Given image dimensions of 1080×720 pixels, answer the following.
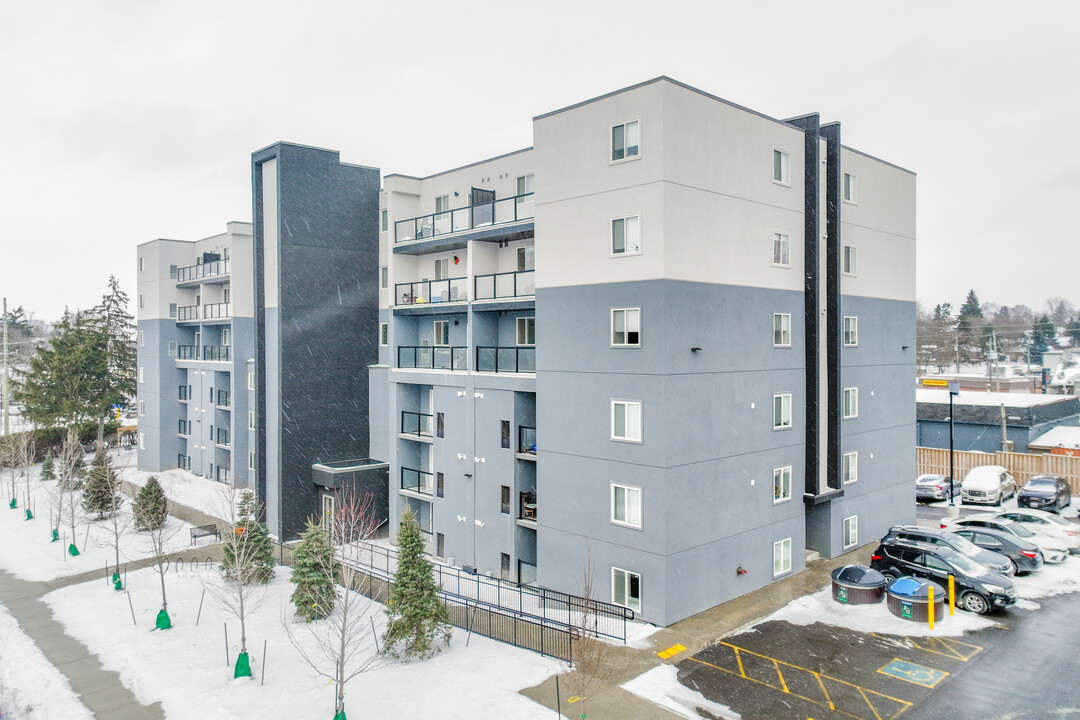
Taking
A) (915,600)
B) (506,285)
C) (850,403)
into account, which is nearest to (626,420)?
(506,285)

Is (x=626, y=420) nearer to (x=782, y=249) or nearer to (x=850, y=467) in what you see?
(x=782, y=249)

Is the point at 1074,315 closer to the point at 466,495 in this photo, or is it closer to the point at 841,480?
the point at 841,480

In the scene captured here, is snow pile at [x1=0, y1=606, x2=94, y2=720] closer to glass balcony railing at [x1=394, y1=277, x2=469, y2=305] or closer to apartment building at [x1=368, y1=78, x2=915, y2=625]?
apartment building at [x1=368, y1=78, x2=915, y2=625]

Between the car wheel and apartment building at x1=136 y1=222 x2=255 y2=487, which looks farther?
apartment building at x1=136 y1=222 x2=255 y2=487

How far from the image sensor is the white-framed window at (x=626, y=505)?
59.9ft

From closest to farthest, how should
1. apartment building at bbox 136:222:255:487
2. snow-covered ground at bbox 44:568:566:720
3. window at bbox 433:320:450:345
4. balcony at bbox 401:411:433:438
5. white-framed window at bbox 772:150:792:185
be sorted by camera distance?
snow-covered ground at bbox 44:568:566:720 → white-framed window at bbox 772:150:792:185 → balcony at bbox 401:411:433:438 → window at bbox 433:320:450:345 → apartment building at bbox 136:222:255:487

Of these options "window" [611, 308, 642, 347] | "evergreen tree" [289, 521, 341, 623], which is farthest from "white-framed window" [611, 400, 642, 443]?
"evergreen tree" [289, 521, 341, 623]

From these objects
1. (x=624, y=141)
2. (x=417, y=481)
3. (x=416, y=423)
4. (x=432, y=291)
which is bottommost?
(x=417, y=481)

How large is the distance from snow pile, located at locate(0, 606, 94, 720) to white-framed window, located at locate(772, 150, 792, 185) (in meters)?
23.0

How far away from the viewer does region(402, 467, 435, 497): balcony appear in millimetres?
26047

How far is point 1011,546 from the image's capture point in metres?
21.7

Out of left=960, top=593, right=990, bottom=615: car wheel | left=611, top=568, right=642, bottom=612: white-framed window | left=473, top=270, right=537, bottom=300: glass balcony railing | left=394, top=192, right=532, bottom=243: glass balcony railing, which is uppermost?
left=394, top=192, right=532, bottom=243: glass balcony railing

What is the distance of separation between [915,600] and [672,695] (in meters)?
8.04

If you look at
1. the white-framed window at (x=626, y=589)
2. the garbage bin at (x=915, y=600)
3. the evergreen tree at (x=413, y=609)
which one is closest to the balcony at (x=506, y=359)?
the white-framed window at (x=626, y=589)
